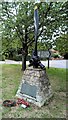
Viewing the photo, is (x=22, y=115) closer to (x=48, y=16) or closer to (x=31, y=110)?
(x=31, y=110)

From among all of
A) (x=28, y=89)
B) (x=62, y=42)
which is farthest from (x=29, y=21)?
(x=28, y=89)

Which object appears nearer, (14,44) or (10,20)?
(10,20)

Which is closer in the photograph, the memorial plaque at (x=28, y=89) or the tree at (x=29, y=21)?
the memorial plaque at (x=28, y=89)

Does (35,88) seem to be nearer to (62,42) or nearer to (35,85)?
(35,85)

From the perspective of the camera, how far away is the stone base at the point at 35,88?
180cm

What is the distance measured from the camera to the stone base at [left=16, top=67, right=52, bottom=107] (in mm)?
1797

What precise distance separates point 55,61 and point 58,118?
405 cm

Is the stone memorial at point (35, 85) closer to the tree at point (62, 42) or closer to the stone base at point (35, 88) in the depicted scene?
the stone base at point (35, 88)

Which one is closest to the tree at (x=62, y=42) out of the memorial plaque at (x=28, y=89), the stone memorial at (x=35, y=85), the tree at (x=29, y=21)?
the tree at (x=29, y=21)

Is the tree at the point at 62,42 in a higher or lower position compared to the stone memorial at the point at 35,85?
higher

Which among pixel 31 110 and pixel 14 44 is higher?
pixel 14 44

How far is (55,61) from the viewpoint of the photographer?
5496 millimetres

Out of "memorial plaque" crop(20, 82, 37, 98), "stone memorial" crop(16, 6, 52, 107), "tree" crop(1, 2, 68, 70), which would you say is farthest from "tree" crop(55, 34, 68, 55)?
"memorial plaque" crop(20, 82, 37, 98)

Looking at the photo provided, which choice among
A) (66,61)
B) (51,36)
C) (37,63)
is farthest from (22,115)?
(66,61)
